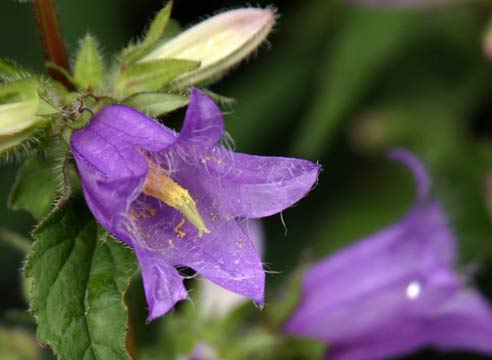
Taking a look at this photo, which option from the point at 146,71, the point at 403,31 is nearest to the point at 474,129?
the point at 403,31

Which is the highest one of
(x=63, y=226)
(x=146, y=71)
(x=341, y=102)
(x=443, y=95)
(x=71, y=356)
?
(x=146, y=71)

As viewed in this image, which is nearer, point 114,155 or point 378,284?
point 114,155

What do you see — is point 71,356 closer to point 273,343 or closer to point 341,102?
point 273,343

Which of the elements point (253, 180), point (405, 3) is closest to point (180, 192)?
point (253, 180)

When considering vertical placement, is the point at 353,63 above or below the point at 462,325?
above

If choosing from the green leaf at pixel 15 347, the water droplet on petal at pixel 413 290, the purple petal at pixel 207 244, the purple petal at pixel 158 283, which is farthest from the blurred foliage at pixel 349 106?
the purple petal at pixel 158 283

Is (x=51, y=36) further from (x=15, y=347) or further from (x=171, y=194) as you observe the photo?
(x=15, y=347)
